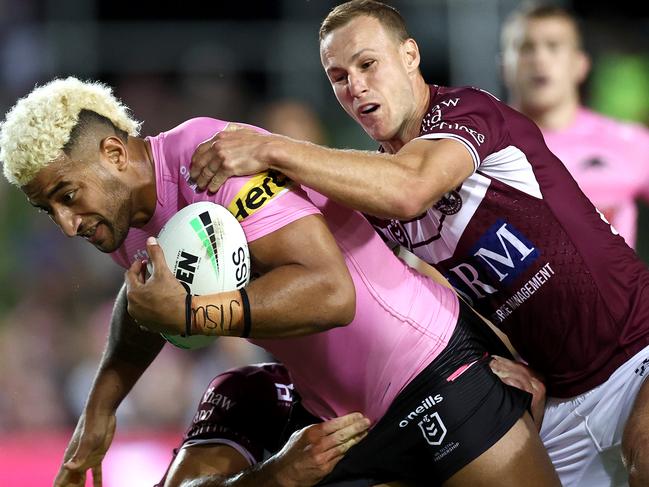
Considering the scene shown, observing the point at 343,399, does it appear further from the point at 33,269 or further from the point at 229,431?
the point at 33,269

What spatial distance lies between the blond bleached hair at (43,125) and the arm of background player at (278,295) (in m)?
0.46

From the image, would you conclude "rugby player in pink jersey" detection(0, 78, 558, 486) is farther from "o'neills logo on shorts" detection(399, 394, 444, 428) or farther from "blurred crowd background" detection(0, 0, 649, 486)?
"blurred crowd background" detection(0, 0, 649, 486)

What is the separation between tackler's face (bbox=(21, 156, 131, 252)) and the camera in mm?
3475

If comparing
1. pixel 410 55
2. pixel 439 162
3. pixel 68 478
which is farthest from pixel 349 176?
pixel 68 478

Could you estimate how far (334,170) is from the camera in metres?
3.42

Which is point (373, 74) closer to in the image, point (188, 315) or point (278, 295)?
point (278, 295)

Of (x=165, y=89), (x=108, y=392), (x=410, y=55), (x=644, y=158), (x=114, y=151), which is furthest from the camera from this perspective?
(x=165, y=89)

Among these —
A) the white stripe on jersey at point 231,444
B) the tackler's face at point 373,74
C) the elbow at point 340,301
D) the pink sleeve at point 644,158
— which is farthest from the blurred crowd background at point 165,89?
the elbow at point 340,301

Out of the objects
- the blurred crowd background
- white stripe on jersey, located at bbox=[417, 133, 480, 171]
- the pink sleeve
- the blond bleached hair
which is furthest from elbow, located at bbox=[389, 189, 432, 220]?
the blurred crowd background

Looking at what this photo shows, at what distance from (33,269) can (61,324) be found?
1.75 feet

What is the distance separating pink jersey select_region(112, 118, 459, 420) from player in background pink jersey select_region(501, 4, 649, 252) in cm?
284

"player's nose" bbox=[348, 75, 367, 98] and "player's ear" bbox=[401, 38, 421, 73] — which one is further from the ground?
"player's ear" bbox=[401, 38, 421, 73]

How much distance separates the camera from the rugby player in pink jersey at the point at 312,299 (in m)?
3.28

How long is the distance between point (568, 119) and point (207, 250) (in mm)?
3819
